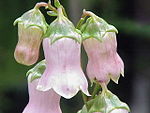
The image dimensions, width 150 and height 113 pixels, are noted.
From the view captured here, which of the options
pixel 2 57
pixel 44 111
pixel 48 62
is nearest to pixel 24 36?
pixel 48 62

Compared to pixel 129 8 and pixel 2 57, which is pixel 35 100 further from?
pixel 129 8

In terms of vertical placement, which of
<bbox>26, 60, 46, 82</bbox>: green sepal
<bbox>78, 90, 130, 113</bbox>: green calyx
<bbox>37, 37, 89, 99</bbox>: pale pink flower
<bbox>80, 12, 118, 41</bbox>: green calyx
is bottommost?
<bbox>78, 90, 130, 113</bbox>: green calyx

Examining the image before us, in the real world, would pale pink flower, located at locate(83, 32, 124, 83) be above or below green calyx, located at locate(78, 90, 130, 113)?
above

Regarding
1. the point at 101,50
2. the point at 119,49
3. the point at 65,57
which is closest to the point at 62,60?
the point at 65,57

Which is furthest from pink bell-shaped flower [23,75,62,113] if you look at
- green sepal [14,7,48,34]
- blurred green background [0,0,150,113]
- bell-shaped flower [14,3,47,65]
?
blurred green background [0,0,150,113]

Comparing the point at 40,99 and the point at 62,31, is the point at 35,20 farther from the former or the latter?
the point at 40,99

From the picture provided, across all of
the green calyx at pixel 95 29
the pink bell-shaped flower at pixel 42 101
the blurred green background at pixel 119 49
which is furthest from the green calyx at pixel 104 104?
the blurred green background at pixel 119 49

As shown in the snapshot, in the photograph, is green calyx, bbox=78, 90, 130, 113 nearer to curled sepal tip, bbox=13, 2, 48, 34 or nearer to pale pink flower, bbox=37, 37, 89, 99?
pale pink flower, bbox=37, 37, 89, 99
